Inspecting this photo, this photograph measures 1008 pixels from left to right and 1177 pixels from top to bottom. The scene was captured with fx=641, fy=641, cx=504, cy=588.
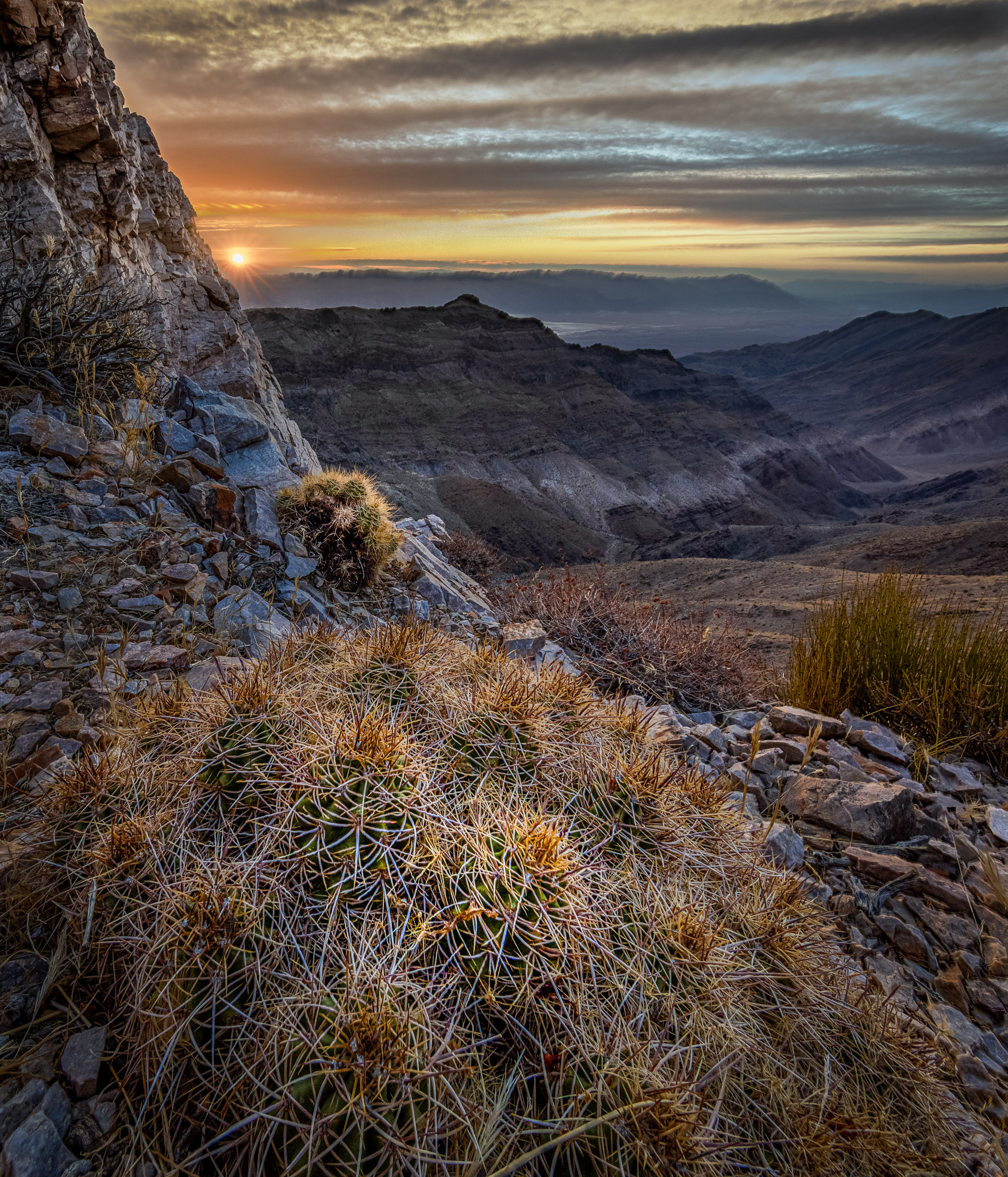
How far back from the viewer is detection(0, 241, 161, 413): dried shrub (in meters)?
5.41

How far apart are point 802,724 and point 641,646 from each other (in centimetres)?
204

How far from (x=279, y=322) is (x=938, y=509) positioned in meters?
45.1

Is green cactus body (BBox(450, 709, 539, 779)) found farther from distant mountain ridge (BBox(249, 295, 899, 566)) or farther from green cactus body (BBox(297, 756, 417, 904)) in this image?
distant mountain ridge (BBox(249, 295, 899, 566))

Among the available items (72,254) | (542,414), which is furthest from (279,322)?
(72,254)

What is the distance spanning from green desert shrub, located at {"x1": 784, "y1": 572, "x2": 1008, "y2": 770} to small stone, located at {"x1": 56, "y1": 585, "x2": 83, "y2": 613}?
5.27 meters

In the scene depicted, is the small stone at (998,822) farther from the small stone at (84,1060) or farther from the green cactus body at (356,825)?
the small stone at (84,1060)

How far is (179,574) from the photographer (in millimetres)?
4344

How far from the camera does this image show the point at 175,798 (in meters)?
2.09

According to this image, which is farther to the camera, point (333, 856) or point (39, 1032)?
point (333, 856)

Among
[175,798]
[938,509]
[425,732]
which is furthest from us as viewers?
[938,509]

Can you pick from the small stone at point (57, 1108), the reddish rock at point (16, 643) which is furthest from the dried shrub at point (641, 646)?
the small stone at point (57, 1108)

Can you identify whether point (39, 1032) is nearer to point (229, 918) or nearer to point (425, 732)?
point (229, 918)

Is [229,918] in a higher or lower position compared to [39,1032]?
higher

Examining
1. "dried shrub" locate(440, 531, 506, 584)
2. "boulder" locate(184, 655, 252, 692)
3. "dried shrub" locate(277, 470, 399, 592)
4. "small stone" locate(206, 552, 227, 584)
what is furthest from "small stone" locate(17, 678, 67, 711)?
"dried shrub" locate(440, 531, 506, 584)
